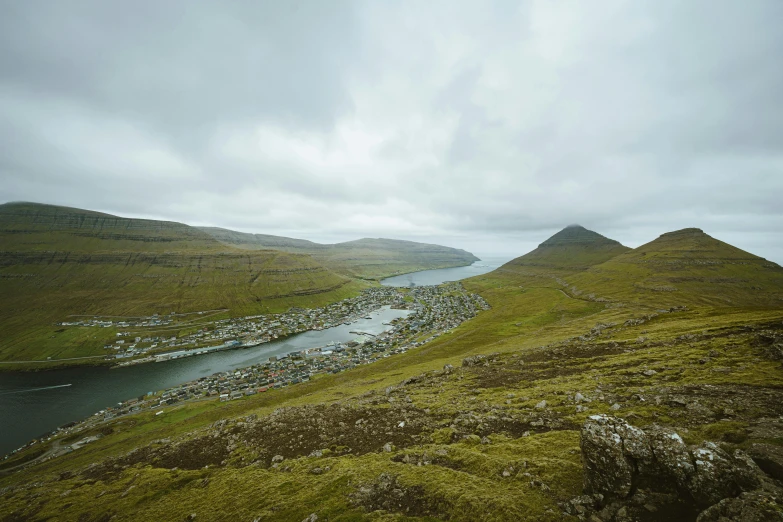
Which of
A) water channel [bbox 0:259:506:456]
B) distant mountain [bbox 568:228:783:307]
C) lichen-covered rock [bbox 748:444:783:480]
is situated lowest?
A: water channel [bbox 0:259:506:456]

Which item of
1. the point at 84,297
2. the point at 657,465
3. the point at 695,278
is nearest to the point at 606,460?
the point at 657,465

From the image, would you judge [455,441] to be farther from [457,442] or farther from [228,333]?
[228,333]

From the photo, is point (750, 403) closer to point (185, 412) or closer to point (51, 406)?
point (185, 412)

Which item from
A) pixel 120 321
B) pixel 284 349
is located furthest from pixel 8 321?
pixel 284 349

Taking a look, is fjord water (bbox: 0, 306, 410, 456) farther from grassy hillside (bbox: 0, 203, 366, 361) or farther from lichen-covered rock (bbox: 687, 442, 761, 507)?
lichen-covered rock (bbox: 687, 442, 761, 507)

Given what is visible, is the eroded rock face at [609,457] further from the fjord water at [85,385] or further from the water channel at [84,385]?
the water channel at [84,385]

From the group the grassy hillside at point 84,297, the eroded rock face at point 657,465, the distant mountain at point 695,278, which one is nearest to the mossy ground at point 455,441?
the eroded rock face at point 657,465

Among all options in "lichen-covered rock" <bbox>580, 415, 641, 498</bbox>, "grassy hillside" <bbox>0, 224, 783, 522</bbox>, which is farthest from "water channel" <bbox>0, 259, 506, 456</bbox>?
"lichen-covered rock" <bbox>580, 415, 641, 498</bbox>
